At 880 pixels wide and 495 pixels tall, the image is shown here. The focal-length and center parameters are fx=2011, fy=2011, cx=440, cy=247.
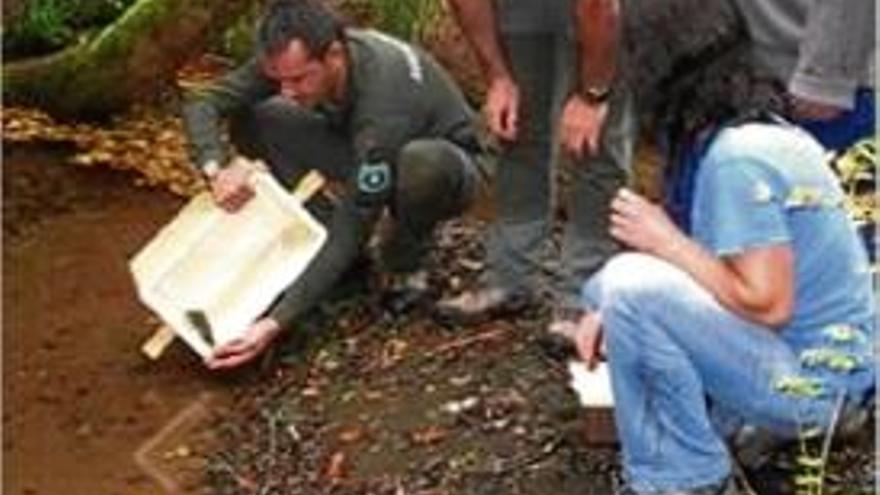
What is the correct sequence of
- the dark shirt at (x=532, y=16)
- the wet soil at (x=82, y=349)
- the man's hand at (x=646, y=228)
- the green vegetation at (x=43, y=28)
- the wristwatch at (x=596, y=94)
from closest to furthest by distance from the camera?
the man's hand at (x=646, y=228)
the wristwatch at (x=596, y=94)
the wet soil at (x=82, y=349)
the dark shirt at (x=532, y=16)
the green vegetation at (x=43, y=28)

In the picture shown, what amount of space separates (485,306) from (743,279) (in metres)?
1.61

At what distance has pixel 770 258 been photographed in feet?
12.3

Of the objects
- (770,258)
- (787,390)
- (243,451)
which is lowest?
(243,451)

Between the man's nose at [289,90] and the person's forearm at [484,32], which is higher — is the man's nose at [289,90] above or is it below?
below

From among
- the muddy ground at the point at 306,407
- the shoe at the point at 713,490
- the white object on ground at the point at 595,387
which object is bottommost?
the muddy ground at the point at 306,407

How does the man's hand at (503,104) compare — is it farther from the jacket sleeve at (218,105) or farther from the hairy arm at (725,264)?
the hairy arm at (725,264)

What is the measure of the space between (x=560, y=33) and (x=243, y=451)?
133 centimetres

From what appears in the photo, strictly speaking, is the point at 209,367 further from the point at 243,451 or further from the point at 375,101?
the point at 375,101

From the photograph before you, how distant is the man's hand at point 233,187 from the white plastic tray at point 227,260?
2 cm

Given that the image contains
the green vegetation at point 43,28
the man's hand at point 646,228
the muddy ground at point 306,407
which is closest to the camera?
the man's hand at point 646,228

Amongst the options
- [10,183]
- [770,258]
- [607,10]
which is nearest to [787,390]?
[770,258]

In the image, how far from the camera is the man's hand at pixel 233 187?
5332 millimetres

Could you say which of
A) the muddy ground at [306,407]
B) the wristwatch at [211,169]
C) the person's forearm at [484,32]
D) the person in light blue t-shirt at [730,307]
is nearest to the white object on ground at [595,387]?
the muddy ground at [306,407]

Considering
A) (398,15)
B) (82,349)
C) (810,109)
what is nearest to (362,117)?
(82,349)
